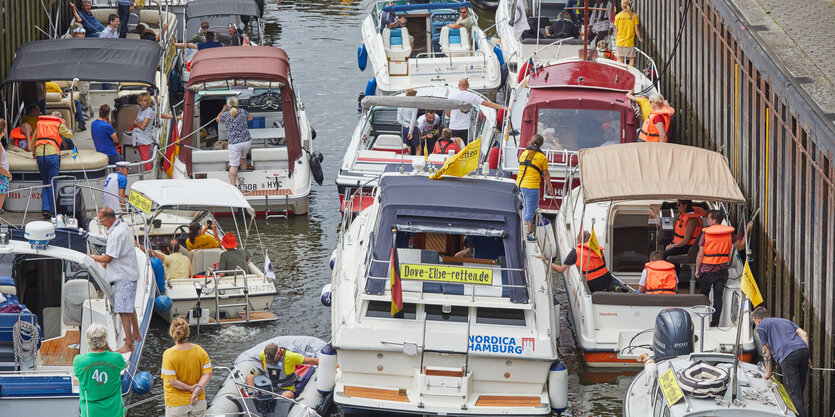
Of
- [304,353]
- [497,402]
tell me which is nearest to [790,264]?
[497,402]

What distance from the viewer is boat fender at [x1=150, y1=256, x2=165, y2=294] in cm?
1547

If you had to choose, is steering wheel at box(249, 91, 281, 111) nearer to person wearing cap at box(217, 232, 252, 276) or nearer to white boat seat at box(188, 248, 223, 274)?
white boat seat at box(188, 248, 223, 274)

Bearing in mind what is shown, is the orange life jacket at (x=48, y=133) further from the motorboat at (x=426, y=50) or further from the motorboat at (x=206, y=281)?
the motorboat at (x=426, y=50)

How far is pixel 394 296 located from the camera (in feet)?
40.9

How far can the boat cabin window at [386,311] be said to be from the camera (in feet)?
41.5

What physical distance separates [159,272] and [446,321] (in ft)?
15.1

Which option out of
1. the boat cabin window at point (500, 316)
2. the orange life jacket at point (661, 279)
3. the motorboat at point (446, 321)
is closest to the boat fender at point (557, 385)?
the motorboat at point (446, 321)

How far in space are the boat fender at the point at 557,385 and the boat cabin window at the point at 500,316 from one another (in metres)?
0.56

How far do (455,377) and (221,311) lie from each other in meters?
4.56

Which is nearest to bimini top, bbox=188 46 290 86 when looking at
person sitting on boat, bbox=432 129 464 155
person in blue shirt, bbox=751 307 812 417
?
person sitting on boat, bbox=432 129 464 155

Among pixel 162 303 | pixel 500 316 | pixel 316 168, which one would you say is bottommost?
A: pixel 162 303

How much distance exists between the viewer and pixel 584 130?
1911cm

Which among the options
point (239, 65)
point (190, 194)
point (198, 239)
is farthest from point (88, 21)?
point (190, 194)

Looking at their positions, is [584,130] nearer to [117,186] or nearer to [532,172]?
[532,172]
